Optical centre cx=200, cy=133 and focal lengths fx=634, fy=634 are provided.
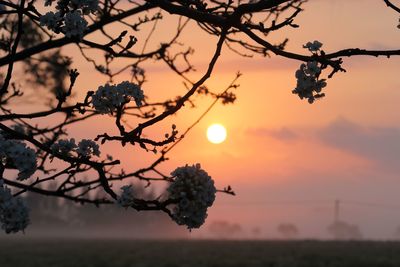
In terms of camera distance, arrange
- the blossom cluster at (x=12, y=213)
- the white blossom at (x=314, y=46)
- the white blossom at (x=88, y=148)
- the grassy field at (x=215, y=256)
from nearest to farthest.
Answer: the white blossom at (x=314, y=46), the blossom cluster at (x=12, y=213), the white blossom at (x=88, y=148), the grassy field at (x=215, y=256)

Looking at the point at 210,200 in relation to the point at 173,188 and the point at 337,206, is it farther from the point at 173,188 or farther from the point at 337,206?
the point at 337,206

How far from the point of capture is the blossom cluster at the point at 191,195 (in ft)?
17.3

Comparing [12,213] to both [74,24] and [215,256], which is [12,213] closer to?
[74,24]

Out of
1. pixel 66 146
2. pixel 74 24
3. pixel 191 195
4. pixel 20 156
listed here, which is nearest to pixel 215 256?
pixel 66 146

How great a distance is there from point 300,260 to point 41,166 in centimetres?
1722

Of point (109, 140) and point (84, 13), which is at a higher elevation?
point (84, 13)

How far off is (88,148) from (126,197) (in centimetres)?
133

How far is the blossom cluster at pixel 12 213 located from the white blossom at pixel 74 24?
163 cm

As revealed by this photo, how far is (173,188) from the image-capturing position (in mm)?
5328

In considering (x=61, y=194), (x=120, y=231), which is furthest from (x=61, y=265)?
(x=120, y=231)

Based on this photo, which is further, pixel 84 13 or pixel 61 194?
pixel 61 194

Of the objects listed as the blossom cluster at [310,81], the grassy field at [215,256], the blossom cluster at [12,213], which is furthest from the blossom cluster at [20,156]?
the grassy field at [215,256]

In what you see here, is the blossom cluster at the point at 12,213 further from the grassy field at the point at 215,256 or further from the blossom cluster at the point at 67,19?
the grassy field at the point at 215,256

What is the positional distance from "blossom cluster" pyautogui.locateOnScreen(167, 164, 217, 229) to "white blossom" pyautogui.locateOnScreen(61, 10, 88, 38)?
1.63 metres
